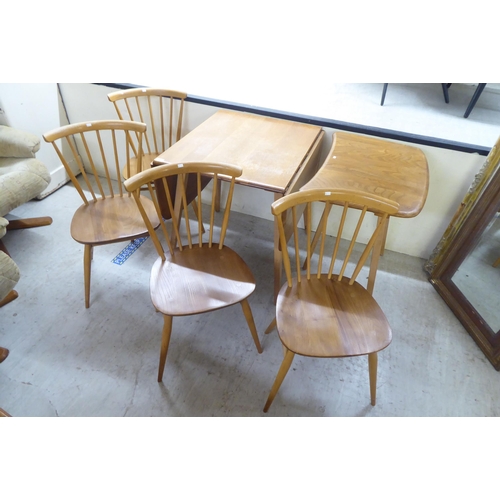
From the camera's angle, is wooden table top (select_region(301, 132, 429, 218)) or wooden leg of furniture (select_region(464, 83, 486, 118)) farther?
wooden leg of furniture (select_region(464, 83, 486, 118))

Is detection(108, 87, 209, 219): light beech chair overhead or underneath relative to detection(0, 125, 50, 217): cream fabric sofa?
overhead

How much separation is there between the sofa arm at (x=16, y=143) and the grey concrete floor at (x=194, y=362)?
68cm

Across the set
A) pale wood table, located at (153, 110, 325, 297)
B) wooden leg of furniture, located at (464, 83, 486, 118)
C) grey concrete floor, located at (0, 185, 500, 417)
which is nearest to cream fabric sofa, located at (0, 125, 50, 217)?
grey concrete floor, located at (0, 185, 500, 417)

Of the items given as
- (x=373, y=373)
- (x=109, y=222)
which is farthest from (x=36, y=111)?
(x=373, y=373)

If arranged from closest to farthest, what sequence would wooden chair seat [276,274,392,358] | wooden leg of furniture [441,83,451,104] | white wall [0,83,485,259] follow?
wooden chair seat [276,274,392,358] < white wall [0,83,485,259] < wooden leg of furniture [441,83,451,104]

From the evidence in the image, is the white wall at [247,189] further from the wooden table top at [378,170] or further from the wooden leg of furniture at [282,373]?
the wooden leg of furniture at [282,373]

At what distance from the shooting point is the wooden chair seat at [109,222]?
59.3 inches

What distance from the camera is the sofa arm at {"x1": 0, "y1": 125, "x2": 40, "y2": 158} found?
1985 millimetres

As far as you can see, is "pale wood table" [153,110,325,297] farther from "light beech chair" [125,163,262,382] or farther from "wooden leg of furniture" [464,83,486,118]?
"wooden leg of furniture" [464,83,486,118]

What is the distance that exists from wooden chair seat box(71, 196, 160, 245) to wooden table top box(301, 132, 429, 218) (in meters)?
0.82

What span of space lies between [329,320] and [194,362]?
0.71 meters
